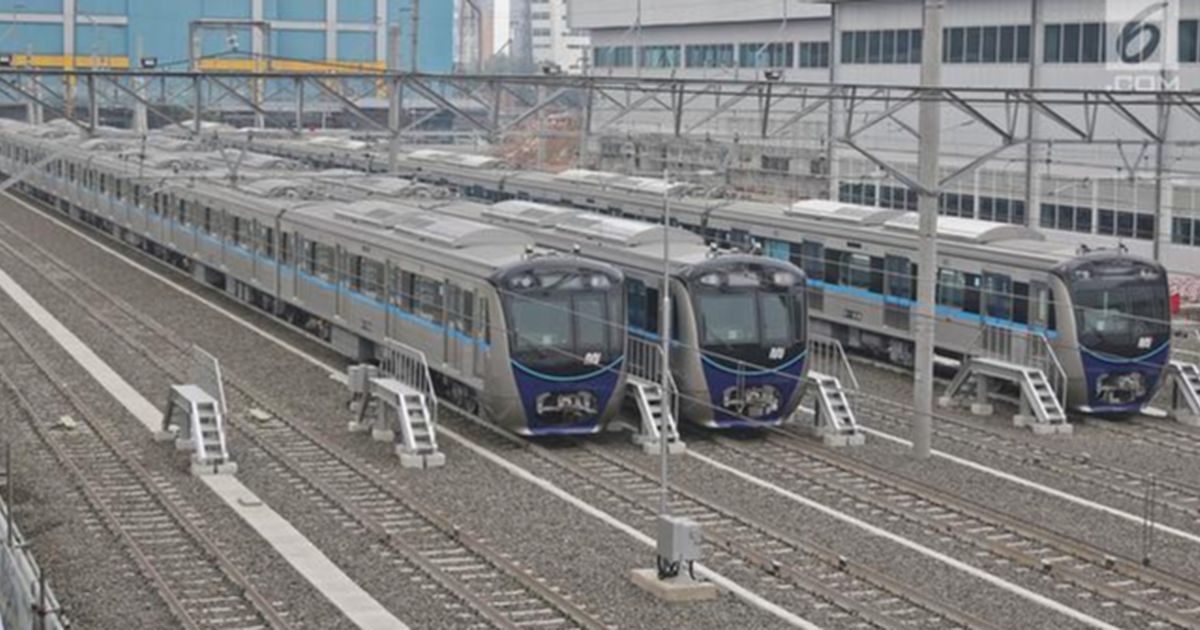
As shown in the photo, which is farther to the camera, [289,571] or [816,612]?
[289,571]

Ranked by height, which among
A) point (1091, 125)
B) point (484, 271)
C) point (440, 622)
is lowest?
point (440, 622)

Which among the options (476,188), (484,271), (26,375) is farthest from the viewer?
(476,188)

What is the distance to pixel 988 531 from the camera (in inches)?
737

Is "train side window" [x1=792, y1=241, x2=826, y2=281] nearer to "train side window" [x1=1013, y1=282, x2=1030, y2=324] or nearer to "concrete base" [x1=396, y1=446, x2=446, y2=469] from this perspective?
"train side window" [x1=1013, y1=282, x2=1030, y2=324]

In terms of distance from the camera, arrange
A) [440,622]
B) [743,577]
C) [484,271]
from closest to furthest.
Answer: [440,622] < [743,577] < [484,271]

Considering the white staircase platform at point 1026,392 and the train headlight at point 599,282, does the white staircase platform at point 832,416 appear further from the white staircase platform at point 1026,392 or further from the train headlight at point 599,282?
the train headlight at point 599,282

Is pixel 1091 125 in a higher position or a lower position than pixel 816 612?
higher

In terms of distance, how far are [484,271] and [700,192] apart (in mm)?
13776

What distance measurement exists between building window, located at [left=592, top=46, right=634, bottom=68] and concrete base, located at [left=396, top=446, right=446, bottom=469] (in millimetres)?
46965

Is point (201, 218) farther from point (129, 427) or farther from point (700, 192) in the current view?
point (129, 427)

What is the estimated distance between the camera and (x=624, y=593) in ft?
53.6

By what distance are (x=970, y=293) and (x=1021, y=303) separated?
Answer: 1212 mm

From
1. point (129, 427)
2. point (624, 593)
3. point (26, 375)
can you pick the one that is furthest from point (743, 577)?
point (26, 375)

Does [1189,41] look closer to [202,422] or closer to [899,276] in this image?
[899,276]
